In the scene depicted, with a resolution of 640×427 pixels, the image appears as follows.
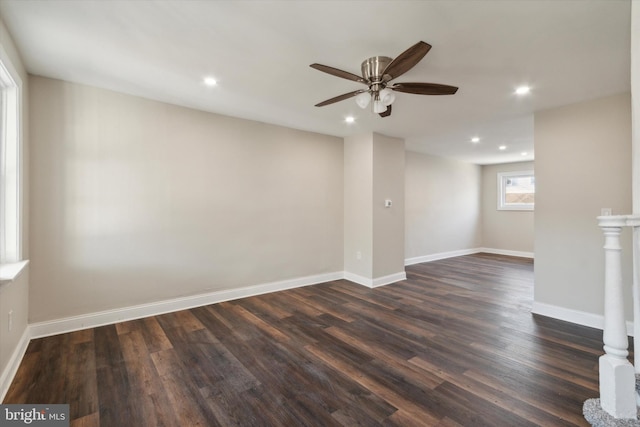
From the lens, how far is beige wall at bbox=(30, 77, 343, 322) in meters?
2.82

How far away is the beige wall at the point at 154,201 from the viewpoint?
2.82 m

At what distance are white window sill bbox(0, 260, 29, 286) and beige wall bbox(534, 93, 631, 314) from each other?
5043 mm

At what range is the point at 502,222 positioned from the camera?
25.3 ft

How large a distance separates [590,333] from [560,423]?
1.86 metres

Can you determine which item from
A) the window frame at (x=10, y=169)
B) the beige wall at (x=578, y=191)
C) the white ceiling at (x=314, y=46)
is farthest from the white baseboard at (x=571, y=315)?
the window frame at (x=10, y=169)

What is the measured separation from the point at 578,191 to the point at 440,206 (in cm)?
379

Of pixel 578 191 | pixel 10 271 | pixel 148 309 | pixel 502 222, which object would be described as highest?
pixel 578 191

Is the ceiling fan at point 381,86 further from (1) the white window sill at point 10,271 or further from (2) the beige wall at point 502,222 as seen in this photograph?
(2) the beige wall at point 502,222

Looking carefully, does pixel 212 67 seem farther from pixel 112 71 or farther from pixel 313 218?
pixel 313 218

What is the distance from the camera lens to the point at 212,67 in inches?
99.0

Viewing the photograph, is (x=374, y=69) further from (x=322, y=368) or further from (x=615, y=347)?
(x=322, y=368)

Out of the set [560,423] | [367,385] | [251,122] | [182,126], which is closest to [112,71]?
[182,126]

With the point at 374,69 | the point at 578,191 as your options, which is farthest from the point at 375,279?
the point at 374,69

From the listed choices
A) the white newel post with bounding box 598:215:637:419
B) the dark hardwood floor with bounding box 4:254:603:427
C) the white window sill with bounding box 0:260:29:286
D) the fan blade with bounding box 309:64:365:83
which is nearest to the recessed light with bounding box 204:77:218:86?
the fan blade with bounding box 309:64:365:83
